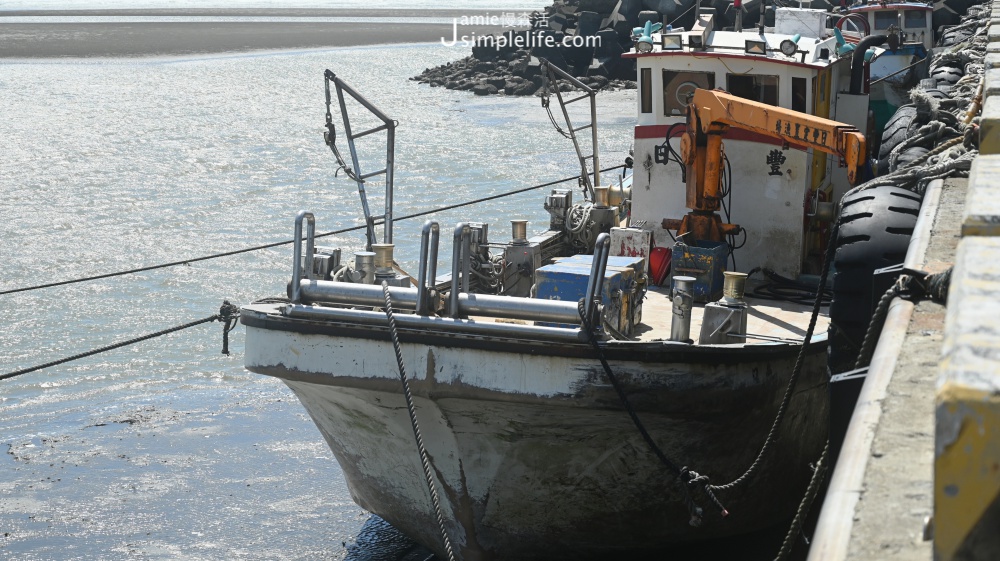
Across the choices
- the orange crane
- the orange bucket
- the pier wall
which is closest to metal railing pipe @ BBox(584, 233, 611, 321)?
the orange crane

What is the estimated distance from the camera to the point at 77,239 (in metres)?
19.3

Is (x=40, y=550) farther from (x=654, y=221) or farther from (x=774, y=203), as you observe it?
(x=774, y=203)

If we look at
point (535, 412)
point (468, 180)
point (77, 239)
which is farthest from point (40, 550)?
point (468, 180)

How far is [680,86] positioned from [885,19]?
16025 millimetres

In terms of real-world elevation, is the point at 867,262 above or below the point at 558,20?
below

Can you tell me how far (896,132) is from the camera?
34.1ft

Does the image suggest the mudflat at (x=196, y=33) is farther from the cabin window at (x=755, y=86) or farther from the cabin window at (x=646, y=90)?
the cabin window at (x=755, y=86)

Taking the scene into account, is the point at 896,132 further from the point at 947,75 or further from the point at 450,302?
the point at 450,302

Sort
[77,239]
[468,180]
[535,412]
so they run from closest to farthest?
[535,412] → [77,239] → [468,180]

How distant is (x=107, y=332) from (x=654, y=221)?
733cm

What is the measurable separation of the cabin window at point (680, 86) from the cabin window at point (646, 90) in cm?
13

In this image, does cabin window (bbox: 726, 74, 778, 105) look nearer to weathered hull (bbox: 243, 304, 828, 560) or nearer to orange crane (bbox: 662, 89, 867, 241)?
orange crane (bbox: 662, 89, 867, 241)

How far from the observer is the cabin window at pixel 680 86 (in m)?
9.53

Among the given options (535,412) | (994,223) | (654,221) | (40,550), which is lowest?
(40,550)
